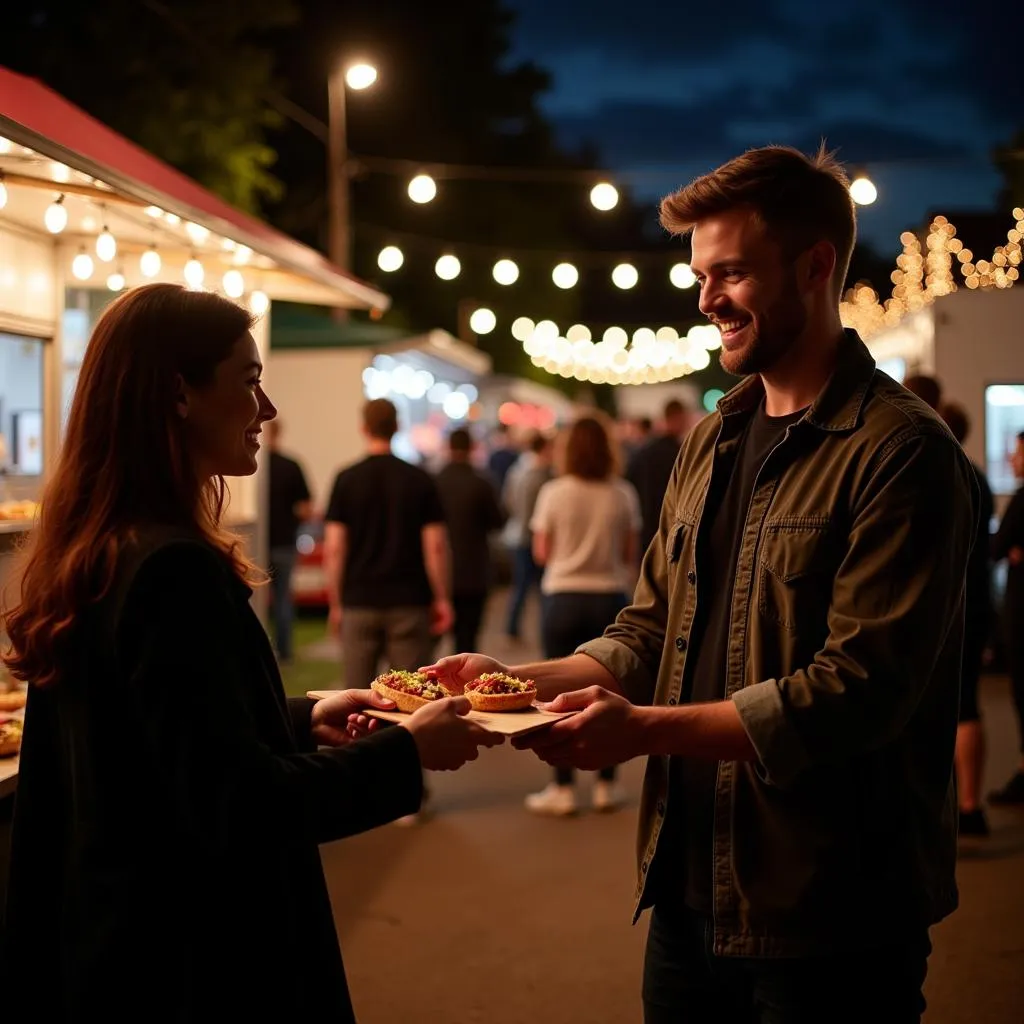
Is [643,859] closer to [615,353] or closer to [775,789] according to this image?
[775,789]

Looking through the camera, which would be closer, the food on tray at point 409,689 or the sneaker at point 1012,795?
the food on tray at point 409,689

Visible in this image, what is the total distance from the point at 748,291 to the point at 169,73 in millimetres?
16825

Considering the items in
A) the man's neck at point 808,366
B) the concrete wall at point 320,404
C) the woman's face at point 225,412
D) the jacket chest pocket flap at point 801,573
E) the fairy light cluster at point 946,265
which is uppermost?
the fairy light cluster at point 946,265

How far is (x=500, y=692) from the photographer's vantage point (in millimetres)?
2963

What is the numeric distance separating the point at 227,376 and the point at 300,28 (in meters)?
29.2

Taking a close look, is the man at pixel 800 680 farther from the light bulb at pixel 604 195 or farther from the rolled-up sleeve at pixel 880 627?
the light bulb at pixel 604 195

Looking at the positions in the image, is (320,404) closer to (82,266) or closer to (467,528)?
(467,528)

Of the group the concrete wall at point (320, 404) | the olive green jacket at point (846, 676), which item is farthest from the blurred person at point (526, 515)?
the olive green jacket at point (846, 676)

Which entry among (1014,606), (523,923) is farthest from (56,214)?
(1014,606)

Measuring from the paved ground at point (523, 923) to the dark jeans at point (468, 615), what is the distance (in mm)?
2226

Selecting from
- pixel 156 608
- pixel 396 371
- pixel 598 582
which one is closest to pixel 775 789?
pixel 156 608

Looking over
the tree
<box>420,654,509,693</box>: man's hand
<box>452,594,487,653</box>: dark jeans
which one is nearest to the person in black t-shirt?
<box>452,594,487,653</box>: dark jeans

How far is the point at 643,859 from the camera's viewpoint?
9.06 feet

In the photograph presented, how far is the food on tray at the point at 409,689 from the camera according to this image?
9.86ft
